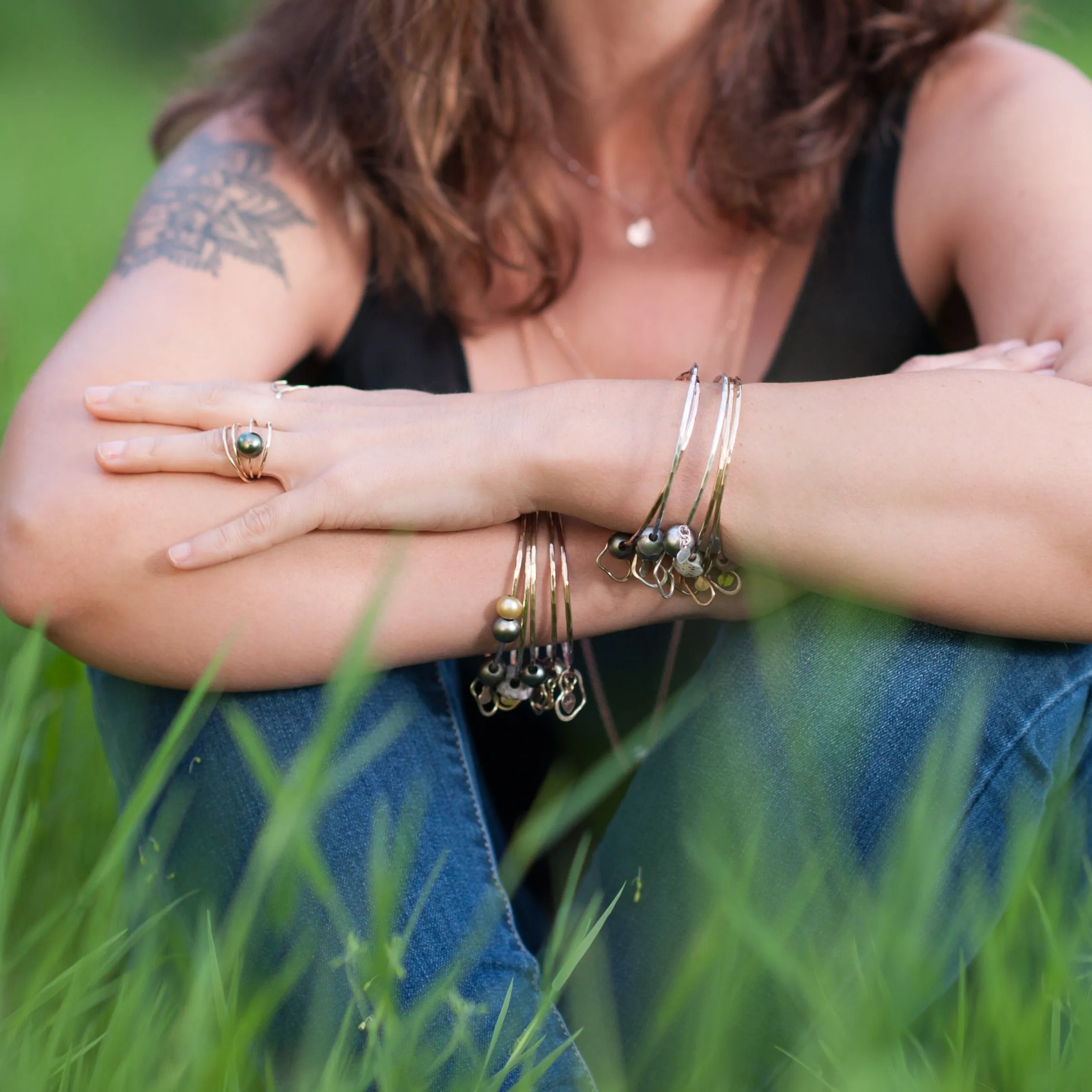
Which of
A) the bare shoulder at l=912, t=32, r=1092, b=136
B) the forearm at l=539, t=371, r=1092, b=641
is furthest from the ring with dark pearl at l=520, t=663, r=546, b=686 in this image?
the bare shoulder at l=912, t=32, r=1092, b=136

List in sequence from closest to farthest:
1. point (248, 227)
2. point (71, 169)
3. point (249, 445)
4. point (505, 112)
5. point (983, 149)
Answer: point (249, 445) < point (983, 149) < point (248, 227) < point (505, 112) < point (71, 169)

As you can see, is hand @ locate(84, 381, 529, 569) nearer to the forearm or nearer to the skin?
the skin

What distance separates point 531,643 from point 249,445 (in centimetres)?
34

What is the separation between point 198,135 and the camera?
5.24ft

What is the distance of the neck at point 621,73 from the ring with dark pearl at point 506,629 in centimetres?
88

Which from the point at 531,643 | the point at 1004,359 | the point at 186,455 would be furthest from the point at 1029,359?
the point at 186,455

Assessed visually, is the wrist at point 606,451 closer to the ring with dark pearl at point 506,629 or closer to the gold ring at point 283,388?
the ring with dark pearl at point 506,629

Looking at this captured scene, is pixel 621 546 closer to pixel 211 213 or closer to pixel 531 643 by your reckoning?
pixel 531 643

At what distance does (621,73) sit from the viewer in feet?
5.50

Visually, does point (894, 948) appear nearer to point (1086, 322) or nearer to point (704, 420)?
point (704, 420)

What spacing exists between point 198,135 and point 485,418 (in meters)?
0.80

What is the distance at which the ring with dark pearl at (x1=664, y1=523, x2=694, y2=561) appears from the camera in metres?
1.04

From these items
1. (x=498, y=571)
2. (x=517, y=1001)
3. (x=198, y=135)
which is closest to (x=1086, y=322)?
(x=498, y=571)

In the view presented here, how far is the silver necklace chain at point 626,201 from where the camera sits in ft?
5.43
